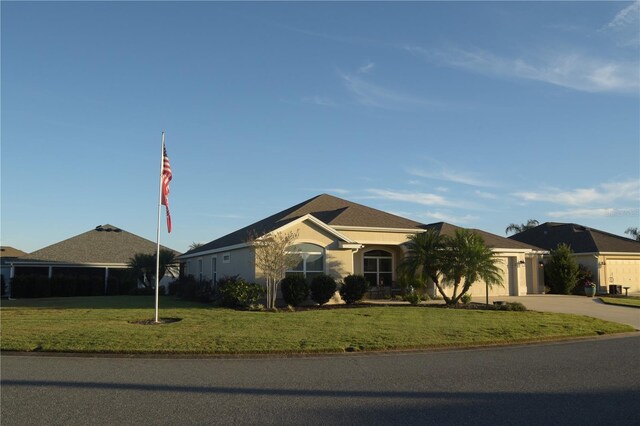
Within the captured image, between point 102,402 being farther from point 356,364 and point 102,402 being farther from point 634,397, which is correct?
point 634,397

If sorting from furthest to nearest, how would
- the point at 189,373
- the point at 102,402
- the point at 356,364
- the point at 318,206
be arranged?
the point at 318,206 → the point at 356,364 → the point at 189,373 → the point at 102,402

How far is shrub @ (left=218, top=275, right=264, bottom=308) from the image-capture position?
21.0 m

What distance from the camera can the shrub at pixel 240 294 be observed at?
21.0 metres

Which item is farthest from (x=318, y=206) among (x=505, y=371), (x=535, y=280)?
(x=505, y=371)

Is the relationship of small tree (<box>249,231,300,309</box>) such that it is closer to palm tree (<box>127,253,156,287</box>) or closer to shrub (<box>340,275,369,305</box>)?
shrub (<box>340,275,369,305</box>)

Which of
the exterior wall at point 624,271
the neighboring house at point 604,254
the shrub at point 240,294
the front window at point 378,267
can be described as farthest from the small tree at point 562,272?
the shrub at point 240,294

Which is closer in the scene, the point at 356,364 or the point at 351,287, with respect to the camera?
the point at 356,364

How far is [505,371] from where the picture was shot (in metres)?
9.90

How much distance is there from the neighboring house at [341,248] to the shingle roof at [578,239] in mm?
5614

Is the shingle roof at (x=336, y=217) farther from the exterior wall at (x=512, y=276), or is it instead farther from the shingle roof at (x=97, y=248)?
the shingle roof at (x=97, y=248)

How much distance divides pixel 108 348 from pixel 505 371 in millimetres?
8267

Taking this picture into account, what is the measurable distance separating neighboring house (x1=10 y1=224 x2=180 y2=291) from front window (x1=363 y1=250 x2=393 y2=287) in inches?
757

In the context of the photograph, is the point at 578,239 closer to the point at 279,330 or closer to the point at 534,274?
the point at 534,274

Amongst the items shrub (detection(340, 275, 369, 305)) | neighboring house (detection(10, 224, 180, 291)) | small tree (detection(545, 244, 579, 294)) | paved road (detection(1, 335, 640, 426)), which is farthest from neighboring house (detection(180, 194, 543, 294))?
paved road (detection(1, 335, 640, 426))
